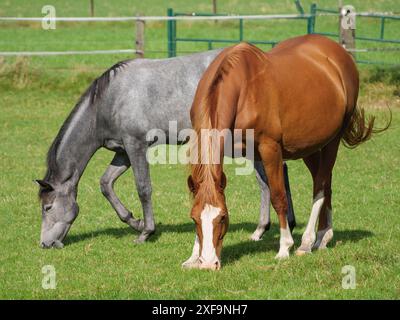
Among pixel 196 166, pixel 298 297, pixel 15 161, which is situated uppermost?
pixel 196 166

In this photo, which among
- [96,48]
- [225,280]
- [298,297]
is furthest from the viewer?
[96,48]

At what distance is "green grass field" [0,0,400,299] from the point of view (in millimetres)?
6430

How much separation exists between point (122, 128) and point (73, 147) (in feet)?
1.70

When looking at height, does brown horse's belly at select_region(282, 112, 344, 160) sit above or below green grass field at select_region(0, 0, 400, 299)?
above

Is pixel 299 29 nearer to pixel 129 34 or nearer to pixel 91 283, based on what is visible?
pixel 129 34

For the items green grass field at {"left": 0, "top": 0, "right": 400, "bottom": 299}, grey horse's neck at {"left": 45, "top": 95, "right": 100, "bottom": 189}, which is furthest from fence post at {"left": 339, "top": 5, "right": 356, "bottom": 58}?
grey horse's neck at {"left": 45, "top": 95, "right": 100, "bottom": 189}

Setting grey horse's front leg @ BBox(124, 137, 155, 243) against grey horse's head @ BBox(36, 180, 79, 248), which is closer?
grey horse's head @ BBox(36, 180, 79, 248)

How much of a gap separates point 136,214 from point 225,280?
3.34 meters

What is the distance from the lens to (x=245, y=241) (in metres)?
8.22

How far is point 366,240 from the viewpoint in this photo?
7902 mm

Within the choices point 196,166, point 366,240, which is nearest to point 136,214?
point 366,240

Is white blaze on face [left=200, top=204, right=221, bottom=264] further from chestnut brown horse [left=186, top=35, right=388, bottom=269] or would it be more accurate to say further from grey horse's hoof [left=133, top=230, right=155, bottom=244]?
grey horse's hoof [left=133, top=230, right=155, bottom=244]

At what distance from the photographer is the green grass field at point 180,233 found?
21.1 ft

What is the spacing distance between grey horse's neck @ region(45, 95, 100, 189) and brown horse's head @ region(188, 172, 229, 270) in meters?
2.30
